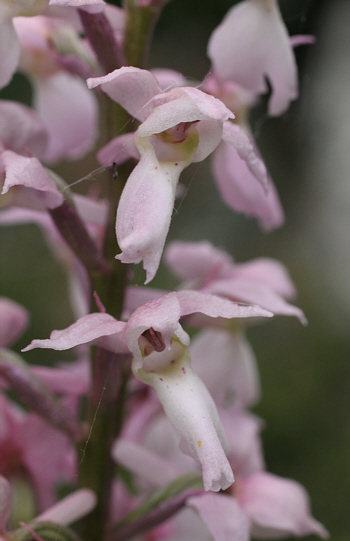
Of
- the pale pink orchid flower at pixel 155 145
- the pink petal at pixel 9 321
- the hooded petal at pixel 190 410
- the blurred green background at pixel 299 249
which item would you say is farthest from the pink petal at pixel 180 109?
the blurred green background at pixel 299 249

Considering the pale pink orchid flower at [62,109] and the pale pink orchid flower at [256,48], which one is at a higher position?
the pale pink orchid flower at [256,48]

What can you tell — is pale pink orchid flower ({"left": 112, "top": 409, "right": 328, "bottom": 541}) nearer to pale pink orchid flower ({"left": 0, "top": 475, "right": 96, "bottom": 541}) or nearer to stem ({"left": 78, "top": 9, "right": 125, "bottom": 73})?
pale pink orchid flower ({"left": 0, "top": 475, "right": 96, "bottom": 541})

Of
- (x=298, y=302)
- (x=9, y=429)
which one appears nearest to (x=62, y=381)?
(x=9, y=429)

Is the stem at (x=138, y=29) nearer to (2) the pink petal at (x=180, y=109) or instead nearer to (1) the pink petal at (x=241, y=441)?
(2) the pink petal at (x=180, y=109)

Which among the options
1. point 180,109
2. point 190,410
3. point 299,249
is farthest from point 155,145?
point 299,249

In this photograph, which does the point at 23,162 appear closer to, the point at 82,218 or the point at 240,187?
the point at 82,218

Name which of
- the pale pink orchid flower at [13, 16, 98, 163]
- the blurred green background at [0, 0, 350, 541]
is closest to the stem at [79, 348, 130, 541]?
the pale pink orchid flower at [13, 16, 98, 163]
